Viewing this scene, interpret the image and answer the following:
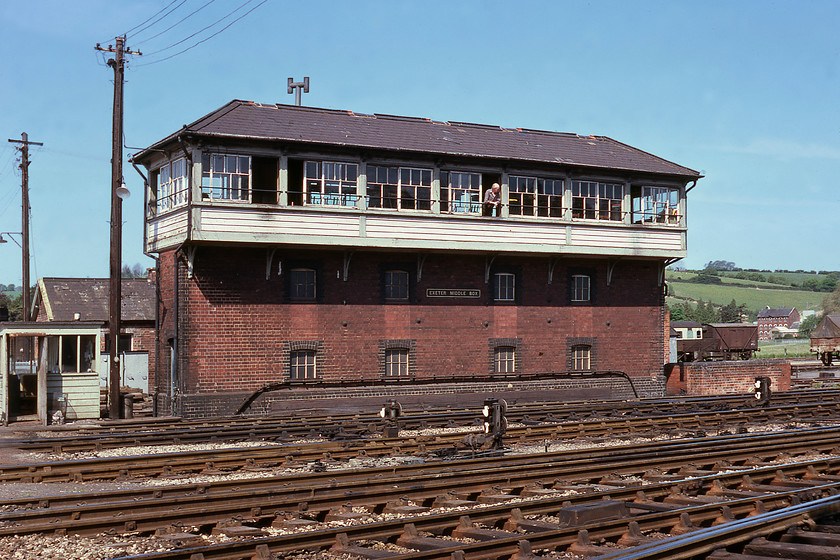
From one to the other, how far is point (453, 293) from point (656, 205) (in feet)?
27.4

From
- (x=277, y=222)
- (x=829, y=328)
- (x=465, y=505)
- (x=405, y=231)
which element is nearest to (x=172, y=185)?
(x=277, y=222)

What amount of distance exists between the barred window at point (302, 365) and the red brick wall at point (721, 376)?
13.7 meters

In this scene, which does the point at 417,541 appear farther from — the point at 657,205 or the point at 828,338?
the point at 828,338

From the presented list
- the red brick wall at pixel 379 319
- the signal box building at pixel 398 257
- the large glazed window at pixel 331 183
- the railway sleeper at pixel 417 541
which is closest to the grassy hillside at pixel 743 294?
the red brick wall at pixel 379 319

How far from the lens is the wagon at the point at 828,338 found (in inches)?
2031

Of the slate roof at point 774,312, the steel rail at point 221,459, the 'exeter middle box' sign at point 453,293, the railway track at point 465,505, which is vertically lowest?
the steel rail at point 221,459

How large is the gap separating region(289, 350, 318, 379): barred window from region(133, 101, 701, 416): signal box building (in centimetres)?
4

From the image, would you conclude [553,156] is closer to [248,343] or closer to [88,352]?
[248,343]

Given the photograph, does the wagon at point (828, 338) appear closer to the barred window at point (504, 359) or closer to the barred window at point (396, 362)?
the barred window at point (504, 359)

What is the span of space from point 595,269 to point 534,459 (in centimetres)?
1694

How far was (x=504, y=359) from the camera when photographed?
92.3ft

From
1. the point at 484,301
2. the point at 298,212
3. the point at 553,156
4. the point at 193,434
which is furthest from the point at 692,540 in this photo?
the point at 553,156

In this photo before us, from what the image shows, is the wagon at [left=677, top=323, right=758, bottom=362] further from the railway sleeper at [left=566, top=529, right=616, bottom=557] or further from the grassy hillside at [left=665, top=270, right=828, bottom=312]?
the grassy hillside at [left=665, top=270, right=828, bottom=312]

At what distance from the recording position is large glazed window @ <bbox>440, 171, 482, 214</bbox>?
26688mm
